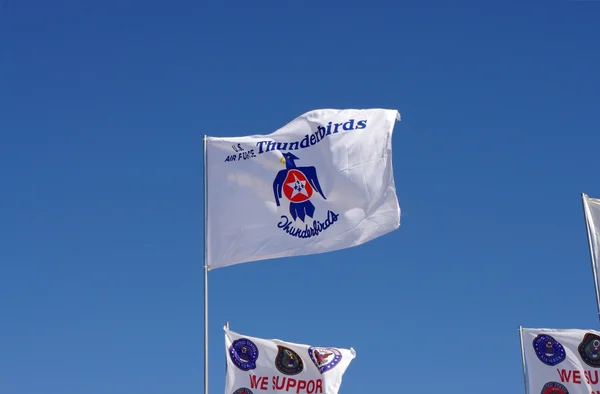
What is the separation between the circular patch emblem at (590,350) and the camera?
43.8 meters

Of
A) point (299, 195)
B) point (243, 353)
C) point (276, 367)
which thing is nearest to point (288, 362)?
point (276, 367)

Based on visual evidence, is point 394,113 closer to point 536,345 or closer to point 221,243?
point 221,243

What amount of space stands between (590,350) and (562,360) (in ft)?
4.34

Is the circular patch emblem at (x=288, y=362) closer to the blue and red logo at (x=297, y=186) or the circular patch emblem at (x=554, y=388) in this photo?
the blue and red logo at (x=297, y=186)

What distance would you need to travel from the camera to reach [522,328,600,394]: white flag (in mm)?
43688

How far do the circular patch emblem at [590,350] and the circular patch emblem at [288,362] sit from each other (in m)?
12.3

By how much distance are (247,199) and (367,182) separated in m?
3.80

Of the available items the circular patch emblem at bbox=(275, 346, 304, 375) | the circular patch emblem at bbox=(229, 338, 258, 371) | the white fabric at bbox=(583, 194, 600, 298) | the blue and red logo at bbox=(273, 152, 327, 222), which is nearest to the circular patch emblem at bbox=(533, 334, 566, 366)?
the white fabric at bbox=(583, 194, 600, 298)

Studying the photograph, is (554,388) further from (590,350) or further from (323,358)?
(323,358)

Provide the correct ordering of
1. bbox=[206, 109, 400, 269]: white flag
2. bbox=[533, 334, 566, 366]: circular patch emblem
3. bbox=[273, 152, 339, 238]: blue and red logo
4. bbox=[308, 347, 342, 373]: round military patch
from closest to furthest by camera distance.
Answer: bbox=[206, 109, 400, 269]: white flag, bbox=[273, 152, 339, 238]: blue and red logo, bbox=[308, 347, 342, 373]: round military patch, bbox=[533, 334, 566, 366]: circular patch emblem

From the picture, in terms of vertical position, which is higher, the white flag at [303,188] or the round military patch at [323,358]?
the white flag at [303,188]

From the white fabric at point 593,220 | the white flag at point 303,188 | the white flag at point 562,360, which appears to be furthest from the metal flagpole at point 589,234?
the white flag at point 303,188

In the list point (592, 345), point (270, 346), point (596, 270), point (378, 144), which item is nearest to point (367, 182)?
point (378, 144)

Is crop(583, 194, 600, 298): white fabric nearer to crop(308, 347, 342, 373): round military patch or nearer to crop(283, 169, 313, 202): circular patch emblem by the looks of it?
crop(308, 347, 342, 373): round military patch
